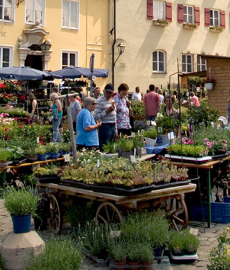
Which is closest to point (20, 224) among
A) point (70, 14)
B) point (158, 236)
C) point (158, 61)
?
point (158, 236)

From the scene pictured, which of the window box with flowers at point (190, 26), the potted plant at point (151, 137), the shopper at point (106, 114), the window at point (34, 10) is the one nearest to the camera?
the shopper at point (106, 114)

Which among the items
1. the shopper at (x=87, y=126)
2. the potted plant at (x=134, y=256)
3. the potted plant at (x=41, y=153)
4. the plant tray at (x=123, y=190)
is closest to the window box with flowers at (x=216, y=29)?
the potted plant at (x=41, y=153)

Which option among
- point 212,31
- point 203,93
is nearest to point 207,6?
point 212,31

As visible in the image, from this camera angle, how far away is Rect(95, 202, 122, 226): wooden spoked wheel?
4.67 metres

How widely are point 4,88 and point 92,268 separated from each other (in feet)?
42.8

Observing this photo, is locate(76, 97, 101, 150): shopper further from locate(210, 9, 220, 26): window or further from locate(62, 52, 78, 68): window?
locate(210, 9, 220, 26): window

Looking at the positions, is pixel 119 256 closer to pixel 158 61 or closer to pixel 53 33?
pixel 53 33

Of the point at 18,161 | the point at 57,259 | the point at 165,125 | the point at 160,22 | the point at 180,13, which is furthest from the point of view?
the point at 180,13

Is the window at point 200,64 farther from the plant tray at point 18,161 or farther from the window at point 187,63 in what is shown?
the plant tray at point 18,161

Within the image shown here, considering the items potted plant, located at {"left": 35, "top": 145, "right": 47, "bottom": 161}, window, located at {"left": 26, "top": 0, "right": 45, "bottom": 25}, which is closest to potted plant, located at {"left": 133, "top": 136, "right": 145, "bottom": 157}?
potted plant, located at {"left": 35, "top": 145, "right": 47, "bottom": 161}

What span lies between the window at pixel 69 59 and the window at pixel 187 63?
22.3 feet

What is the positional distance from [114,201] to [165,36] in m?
20.7

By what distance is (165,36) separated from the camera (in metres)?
24.3

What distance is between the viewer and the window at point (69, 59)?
21.5 m
